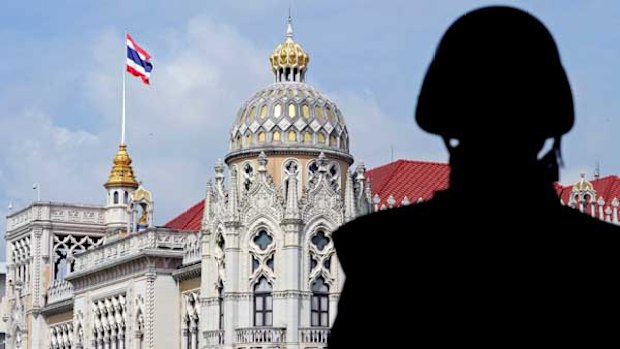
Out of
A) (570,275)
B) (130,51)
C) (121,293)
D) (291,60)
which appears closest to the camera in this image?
(570,275)

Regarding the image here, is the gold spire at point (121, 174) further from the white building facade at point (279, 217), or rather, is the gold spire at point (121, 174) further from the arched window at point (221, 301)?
the arched window at point (221, 301)

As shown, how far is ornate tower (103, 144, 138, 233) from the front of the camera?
6869 cm

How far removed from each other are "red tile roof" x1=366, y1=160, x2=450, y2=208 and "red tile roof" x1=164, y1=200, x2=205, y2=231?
831cm

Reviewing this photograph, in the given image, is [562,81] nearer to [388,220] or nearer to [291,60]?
[388,220]

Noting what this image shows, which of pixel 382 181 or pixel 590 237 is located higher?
pixel 382 181

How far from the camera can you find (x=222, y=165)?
51000mm

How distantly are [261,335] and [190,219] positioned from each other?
72.7 ft

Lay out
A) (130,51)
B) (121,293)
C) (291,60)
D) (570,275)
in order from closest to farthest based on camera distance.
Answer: (570,275)
(291,60)
(121,293)
(130,51)

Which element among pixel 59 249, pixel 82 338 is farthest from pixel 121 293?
pixel 59 249

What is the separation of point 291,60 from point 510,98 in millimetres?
47795

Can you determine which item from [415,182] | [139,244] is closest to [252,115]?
[139,244]

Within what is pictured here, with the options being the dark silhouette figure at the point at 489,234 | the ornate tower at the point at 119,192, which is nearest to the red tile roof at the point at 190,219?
the ornate tower at the point at 119,192

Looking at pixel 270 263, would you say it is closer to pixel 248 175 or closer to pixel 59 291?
pixel 248 175

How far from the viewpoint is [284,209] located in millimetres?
49969
